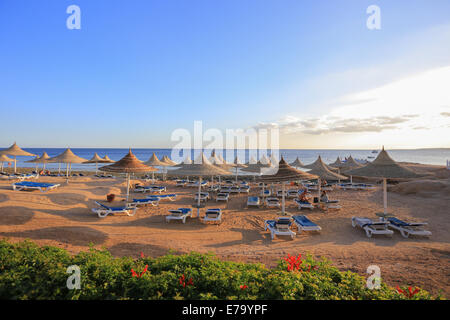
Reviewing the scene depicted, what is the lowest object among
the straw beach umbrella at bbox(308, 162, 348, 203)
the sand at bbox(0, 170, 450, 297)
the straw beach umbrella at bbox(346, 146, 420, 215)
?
the sand at bbox(0, 170, 450, 297)

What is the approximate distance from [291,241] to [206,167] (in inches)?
201

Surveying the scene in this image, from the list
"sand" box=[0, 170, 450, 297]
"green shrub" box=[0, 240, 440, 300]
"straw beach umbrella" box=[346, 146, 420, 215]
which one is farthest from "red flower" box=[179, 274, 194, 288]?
"straw beach umbrella" box=[346, 146, 420, 215]

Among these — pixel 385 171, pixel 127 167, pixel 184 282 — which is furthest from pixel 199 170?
pixel 385 171

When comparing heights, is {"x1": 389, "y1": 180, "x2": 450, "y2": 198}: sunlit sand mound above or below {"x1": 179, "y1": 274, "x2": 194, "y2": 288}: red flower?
below

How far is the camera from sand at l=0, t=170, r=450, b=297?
546 centimetres

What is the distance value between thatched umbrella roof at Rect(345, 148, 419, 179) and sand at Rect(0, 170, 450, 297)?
885 millimetres

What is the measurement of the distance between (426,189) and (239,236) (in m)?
16.3

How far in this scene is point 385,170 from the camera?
939 centimetres

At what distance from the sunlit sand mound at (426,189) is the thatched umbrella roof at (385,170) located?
8.14 metres

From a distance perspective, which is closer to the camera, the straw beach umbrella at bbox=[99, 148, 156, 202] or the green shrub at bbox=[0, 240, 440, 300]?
the green shrub at bbox=[0, 240, 440, 300]

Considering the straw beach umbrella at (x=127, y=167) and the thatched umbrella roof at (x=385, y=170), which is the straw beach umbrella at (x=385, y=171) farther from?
the straw beach umbrella at (x=127, y=167)

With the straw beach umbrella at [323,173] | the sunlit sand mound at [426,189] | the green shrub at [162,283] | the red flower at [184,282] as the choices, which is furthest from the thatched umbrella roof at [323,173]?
the red flower at [184,282]

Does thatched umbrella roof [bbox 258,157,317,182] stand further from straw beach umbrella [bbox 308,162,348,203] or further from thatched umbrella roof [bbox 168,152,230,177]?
straw beach umbrella [bbox 308,162,348,203]
